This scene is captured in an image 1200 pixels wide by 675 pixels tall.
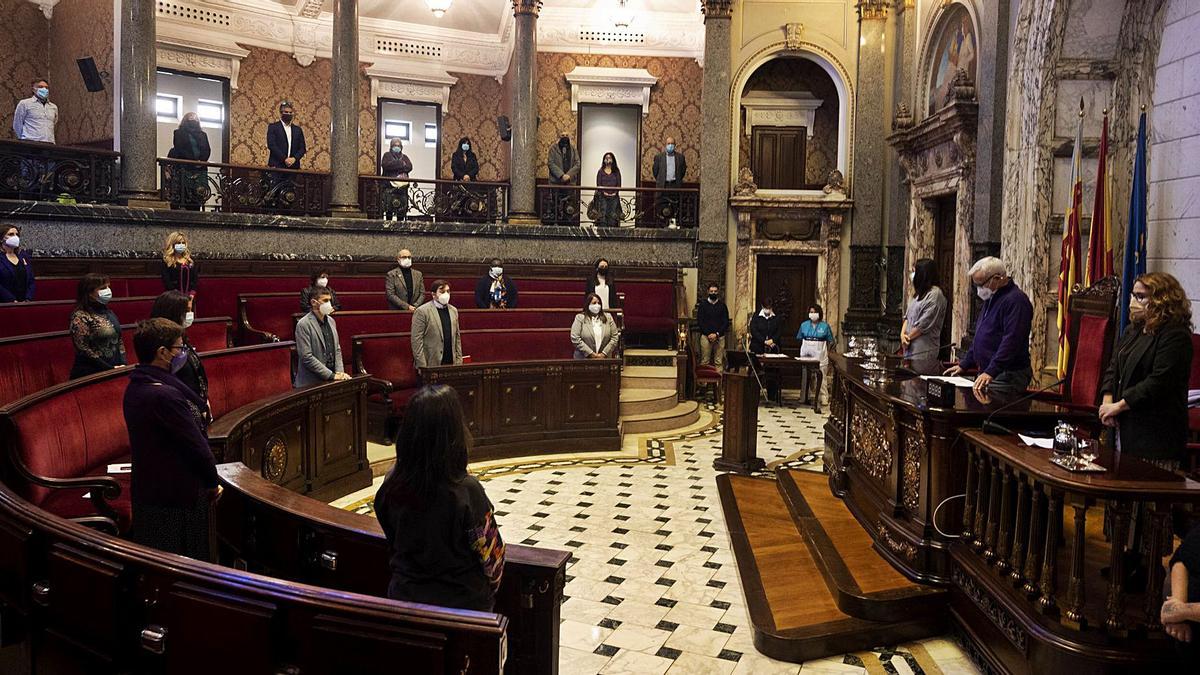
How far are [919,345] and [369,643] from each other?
18.3 feet

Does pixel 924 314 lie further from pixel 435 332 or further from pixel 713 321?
pixel 713 321

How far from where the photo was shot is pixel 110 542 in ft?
8.36

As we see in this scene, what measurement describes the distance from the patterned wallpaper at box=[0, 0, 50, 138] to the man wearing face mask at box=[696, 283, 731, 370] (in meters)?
10.2

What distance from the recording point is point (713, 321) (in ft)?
40.1

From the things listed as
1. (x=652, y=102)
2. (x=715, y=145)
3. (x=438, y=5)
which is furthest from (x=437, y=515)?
(x=652, y=102)

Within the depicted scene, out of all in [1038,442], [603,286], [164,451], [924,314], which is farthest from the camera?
[603,286]

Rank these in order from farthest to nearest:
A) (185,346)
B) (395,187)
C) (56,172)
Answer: (395,187), (56,172), (185,346)

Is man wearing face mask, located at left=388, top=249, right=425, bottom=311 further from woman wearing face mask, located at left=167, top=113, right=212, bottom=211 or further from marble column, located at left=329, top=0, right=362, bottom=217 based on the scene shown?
woman wearing face mask, located at left=167, top=113, right=212, bottom=211

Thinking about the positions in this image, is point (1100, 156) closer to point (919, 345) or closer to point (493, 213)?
point (919, 345)

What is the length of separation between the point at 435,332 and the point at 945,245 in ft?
21.9

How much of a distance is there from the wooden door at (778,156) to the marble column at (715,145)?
1222mm

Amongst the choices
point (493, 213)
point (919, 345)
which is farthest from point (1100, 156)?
point (493, 213)

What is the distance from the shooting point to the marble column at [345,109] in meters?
11.6

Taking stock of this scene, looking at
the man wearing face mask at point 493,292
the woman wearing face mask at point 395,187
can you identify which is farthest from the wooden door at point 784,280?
the woman wearing face mask at point 395,187
